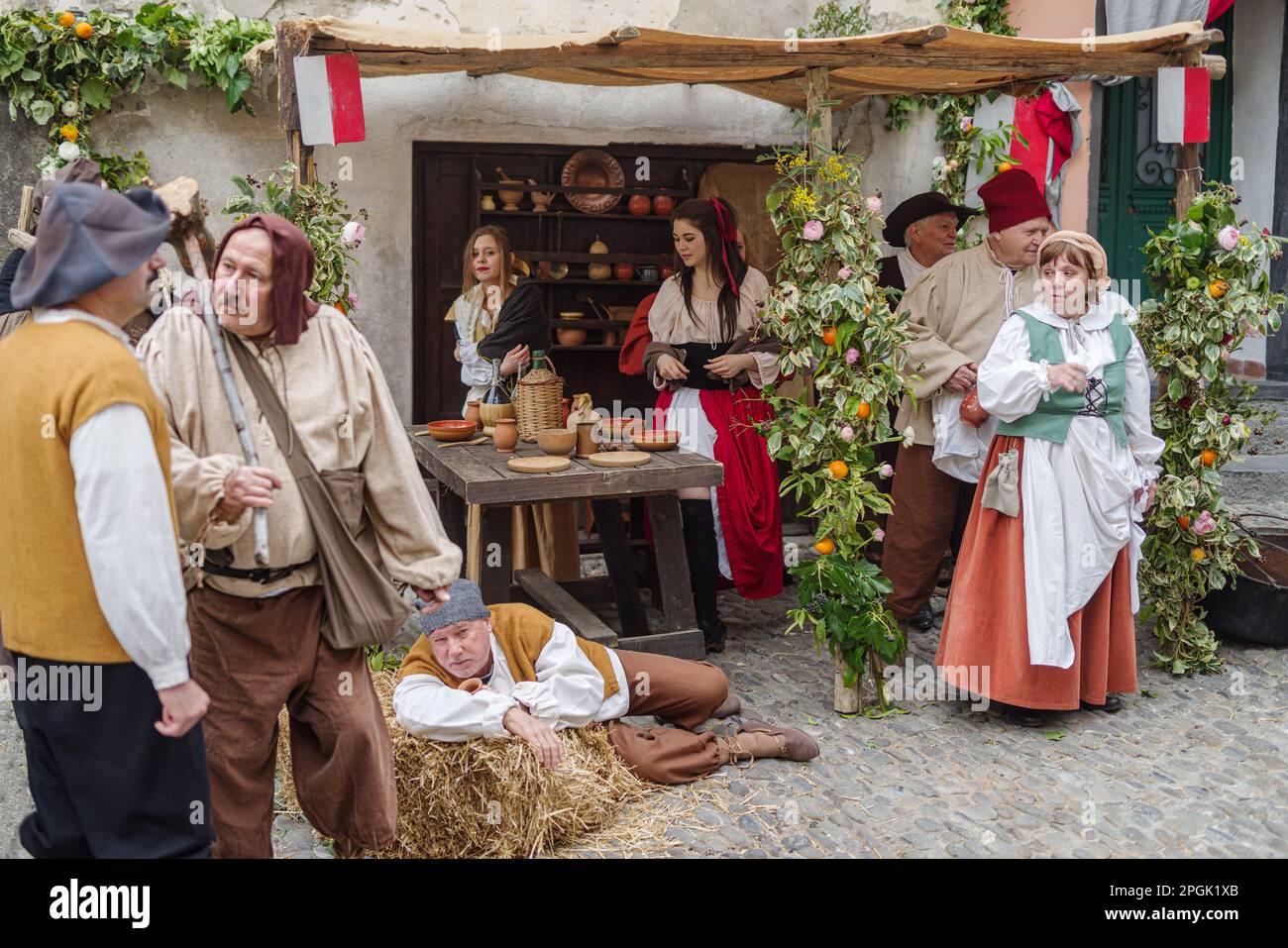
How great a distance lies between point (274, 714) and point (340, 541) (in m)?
0.48

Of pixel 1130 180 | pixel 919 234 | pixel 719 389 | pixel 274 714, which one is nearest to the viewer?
pixel 274 714

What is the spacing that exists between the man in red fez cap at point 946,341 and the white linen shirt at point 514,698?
1.65 meters

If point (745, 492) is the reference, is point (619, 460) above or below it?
above

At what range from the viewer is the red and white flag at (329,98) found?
459 cm

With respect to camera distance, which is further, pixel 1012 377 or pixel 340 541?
pixel 1012 377

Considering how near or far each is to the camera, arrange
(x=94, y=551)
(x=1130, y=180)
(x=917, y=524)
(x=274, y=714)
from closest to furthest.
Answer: (x=94, y=551) < (x=274, y=714) < (x=917, y=524) < (x=1130, y=180)

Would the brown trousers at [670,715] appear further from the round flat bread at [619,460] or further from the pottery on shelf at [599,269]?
the pottery on shelf at [599,269]

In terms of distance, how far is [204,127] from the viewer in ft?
21.4

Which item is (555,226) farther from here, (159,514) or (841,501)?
(159,514)

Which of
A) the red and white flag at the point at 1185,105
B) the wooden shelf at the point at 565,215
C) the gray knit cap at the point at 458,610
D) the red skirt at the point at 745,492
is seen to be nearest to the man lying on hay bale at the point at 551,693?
the gray knit cap at the point at 458,610

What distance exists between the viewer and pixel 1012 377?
179 inches

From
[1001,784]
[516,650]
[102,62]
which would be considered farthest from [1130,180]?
[516,650]

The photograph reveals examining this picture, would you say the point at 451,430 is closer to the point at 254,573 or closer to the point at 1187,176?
the point at 254,573

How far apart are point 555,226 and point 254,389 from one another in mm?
4790
